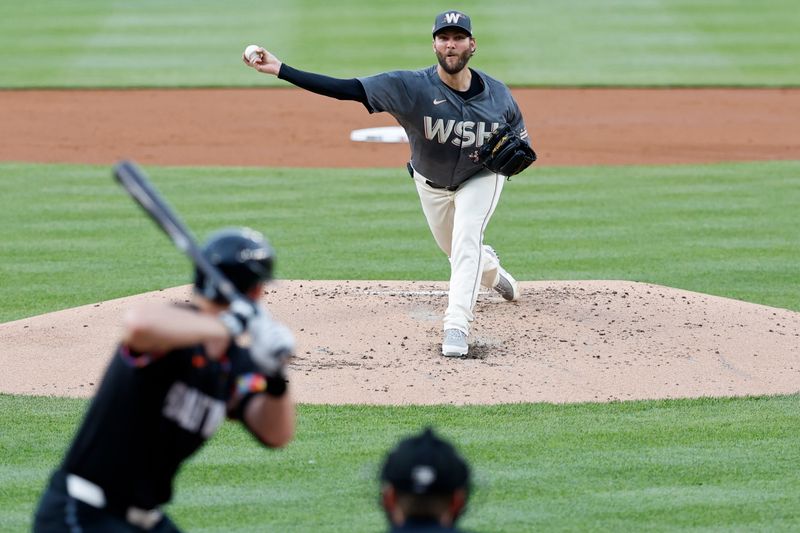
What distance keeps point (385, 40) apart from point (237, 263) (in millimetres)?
24161

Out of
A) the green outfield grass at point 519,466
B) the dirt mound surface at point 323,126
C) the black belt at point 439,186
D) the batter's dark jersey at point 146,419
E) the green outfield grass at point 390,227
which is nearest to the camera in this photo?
the batter's dark jersey at point 146,419

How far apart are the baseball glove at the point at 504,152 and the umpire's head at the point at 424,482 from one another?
5476 mm

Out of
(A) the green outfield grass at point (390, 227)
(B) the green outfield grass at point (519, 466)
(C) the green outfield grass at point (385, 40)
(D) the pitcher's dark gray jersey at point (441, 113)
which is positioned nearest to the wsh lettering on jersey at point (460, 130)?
(D) the pitcher's dark gray jersey at point (441, 113)

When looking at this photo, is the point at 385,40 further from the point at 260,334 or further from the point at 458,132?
the point at 260,334

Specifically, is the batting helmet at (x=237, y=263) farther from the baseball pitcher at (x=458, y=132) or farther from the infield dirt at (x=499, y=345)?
the baseball pitcher at (x=458, y=132)

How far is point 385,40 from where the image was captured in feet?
90.4

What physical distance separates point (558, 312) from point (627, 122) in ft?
34.5

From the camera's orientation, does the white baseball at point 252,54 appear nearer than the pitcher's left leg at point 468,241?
Yes

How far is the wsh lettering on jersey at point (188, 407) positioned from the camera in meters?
3.88

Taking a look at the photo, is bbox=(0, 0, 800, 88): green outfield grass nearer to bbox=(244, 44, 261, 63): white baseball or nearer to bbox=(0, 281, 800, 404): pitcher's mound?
bbox=(0, 281, 800, 404): pitcher's mound

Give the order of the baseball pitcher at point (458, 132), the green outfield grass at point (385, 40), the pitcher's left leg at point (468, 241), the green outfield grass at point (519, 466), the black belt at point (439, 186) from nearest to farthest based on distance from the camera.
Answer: the green outfield grass at point (519, 466) → the baseball pitcher at point (458, 132) → the pitcher's left leg at point (468, 241) → the black belt at point (439, 186) → the green outfield grass at point (385, 40)

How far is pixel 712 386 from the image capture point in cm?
821

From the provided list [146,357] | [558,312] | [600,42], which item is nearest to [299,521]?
[146,357]

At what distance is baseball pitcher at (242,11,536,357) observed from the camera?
28.5 feet
